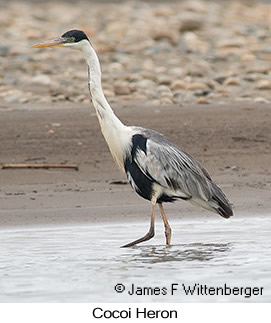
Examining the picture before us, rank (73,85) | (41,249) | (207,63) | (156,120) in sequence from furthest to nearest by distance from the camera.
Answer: (207,63), (73,85), (156,120), (41,249)

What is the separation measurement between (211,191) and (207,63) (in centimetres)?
1097

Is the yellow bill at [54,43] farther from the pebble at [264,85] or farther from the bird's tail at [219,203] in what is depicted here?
the pebble at [264,85]

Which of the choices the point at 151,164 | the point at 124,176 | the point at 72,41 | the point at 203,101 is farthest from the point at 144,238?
the point at 203,101

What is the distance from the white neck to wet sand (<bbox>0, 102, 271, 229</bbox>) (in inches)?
41.6

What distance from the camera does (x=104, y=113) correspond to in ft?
29.3

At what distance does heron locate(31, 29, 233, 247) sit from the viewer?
875cm

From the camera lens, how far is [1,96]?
Result: 15289mm

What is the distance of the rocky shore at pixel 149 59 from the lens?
51.4ft

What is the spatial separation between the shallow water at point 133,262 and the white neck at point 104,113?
2.84ft

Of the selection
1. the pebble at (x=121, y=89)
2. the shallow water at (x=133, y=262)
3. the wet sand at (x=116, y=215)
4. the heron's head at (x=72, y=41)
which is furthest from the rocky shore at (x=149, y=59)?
the heron's head at (x=72, y=41)

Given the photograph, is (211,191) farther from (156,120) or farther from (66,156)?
(156,120)

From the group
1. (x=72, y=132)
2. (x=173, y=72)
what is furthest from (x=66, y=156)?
(x=173, y=72)

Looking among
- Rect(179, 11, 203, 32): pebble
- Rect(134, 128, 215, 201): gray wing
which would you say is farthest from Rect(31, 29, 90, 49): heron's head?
Rect(179, 11, 203, 32): pebble

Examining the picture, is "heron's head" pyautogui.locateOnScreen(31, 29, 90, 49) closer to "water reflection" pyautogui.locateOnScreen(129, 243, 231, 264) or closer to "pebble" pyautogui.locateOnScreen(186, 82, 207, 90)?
"water reflection" pyautogui.locateOnScreen(129, 243, 231, 264)
